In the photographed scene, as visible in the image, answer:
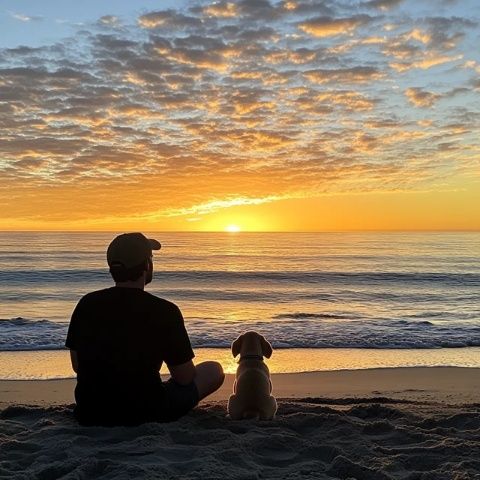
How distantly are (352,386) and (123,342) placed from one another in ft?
13.3

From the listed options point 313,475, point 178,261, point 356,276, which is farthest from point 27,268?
point 313,475

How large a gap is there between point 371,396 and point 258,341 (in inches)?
86.2

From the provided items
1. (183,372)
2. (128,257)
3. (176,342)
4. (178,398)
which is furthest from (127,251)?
(178,398)

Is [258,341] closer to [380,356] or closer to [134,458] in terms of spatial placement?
[134,458]

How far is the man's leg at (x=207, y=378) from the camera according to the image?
179 inches

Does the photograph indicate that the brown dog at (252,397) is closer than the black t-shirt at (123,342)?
No

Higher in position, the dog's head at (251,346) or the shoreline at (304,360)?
the dog's head at (251,346)

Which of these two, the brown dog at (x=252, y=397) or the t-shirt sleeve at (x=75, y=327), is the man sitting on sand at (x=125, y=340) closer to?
the t-shirt sleeve at (x=75, y=327)

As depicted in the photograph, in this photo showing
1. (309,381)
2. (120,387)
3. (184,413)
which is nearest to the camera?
(120,387)

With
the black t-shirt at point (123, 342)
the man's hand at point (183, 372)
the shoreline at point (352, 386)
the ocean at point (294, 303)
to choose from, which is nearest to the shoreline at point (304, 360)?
the ocean at point (294, 303)

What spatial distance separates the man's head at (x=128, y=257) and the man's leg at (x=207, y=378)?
3.91ft

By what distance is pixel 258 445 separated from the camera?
147 inches

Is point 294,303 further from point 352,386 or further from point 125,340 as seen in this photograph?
point 125,340

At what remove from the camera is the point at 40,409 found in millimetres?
4875
